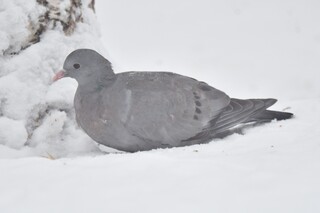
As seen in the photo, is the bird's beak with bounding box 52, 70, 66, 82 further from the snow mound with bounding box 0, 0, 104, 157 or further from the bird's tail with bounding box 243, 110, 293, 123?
the bird's tail with bounding box 243, 110, 293, 123

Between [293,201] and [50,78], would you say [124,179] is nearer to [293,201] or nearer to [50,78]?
[293,201]

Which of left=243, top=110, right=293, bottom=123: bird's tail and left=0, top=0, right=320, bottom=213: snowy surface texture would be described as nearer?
left=0, top=0, right=320, bottom=213: snowy surface texture

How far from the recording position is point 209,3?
30.7 feet

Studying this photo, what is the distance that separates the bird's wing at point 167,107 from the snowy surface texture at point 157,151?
0.79 ft

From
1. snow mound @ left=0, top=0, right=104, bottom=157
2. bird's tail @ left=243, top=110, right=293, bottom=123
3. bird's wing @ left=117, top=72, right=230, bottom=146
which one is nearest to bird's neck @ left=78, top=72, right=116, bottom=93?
bird's wing @ left=117, top=72, right=230, bottom=146

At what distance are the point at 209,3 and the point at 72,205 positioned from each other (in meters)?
7.47

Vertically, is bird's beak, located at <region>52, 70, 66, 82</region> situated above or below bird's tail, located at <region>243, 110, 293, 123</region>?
above

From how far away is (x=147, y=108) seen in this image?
359 centimetres

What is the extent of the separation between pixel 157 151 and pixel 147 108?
15.4 inches

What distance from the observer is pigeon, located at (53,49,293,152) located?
3559 millimetres

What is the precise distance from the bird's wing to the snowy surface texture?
0.79ft

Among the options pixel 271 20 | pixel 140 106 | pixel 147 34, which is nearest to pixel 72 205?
pixel 140 106

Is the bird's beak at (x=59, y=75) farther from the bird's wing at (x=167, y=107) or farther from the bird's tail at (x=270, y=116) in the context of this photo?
the bird's tail at (x=270, y=116)

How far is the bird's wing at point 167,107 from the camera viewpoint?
3.56 metres
